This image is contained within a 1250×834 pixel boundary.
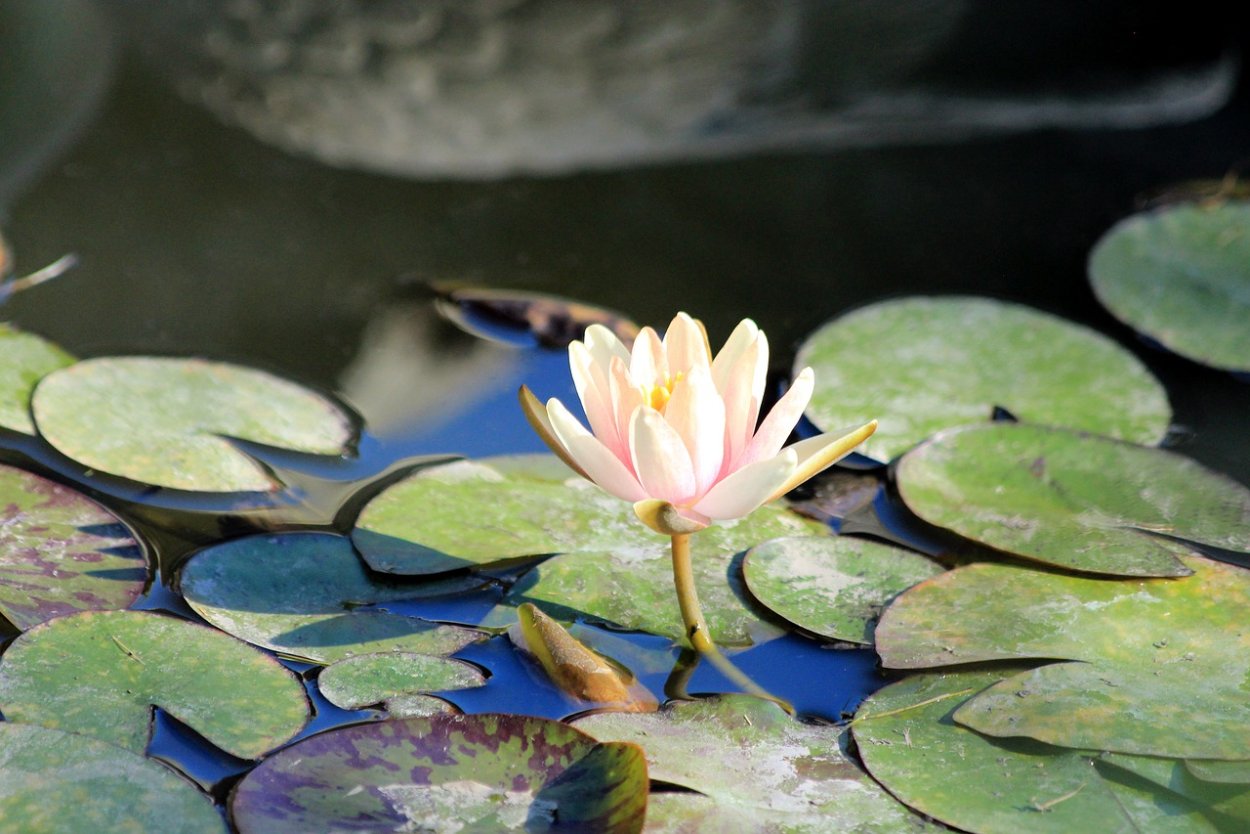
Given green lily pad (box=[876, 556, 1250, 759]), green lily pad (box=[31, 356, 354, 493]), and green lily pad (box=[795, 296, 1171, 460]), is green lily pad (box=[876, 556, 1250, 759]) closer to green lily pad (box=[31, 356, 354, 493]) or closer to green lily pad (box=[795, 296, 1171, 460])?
green lily pad (box=[795, 296, 1171, 460])

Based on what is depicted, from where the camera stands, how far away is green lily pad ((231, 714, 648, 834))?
3.28 feet

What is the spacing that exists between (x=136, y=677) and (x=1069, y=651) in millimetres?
1014

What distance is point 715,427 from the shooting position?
3.62ft

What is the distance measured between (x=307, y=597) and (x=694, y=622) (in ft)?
1.49

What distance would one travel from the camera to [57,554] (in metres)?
1.31

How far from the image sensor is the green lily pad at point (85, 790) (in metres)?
0.98

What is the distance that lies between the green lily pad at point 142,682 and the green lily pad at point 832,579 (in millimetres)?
553

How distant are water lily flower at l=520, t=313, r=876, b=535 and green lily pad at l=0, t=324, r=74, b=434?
0.81m

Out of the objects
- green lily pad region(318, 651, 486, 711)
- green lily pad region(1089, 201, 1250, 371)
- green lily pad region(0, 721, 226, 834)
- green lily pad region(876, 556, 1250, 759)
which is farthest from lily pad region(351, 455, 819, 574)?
green lily pad region(1089, 201, 1250, 371)

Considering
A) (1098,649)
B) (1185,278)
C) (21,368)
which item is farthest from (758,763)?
(1185,278)

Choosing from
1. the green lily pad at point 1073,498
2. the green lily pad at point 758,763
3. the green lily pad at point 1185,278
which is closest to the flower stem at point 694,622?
the green lily pad at point 758,763

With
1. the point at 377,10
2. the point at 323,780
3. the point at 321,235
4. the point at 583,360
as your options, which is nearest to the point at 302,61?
the point at 377,10

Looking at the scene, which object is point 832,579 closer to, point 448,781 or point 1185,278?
point 448,781

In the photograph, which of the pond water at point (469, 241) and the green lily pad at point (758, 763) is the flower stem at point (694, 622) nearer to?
the green lily pad at point (758, 763)
